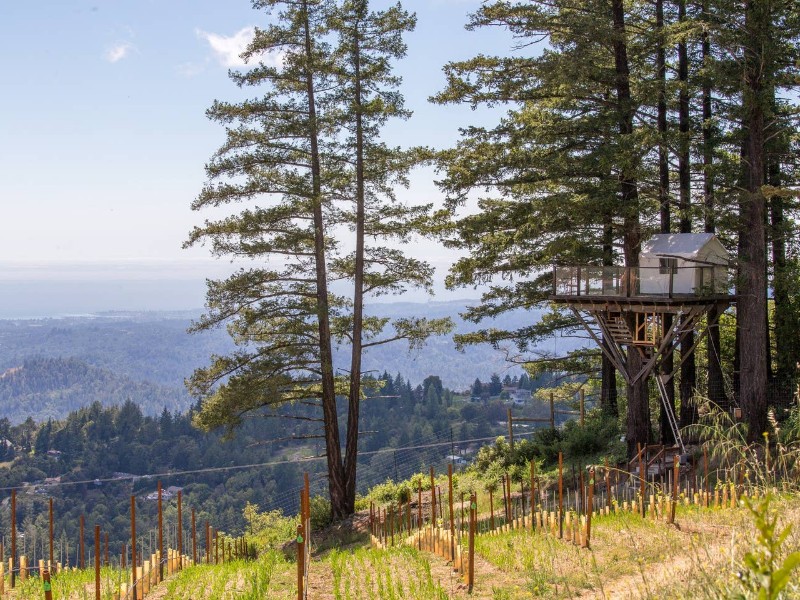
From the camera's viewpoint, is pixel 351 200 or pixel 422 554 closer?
pixel 422 554

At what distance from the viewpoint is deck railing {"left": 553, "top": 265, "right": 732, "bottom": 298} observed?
17.2 m

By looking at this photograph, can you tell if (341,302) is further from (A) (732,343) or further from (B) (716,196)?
(A) (732,343)

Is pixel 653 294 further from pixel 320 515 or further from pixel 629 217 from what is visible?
pixel 320 515

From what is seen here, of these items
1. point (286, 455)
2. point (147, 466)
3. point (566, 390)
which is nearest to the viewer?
point (566, 390)

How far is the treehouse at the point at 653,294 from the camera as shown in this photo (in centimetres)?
1723

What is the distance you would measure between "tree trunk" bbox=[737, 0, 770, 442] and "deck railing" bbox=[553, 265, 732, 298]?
2.83 feet

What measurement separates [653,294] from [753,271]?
2318 mm

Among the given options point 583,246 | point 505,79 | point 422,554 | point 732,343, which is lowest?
point 422,554

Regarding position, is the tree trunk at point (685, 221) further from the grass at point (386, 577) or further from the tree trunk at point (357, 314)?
the grass at point (386, 577)

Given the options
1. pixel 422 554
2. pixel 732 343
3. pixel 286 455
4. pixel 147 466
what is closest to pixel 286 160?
pixel 422 554

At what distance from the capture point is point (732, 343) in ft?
76.6

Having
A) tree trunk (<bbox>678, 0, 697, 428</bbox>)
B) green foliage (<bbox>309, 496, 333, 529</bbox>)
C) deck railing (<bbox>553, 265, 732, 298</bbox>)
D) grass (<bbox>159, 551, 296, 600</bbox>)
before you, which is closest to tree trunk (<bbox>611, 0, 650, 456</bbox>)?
deck railing (<bbox>553, 265, 732, 298</bbox>)

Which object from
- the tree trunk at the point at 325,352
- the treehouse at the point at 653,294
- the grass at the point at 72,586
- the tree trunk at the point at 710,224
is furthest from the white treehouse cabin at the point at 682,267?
the grass at the point at 72,586

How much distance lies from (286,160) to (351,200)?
2.01 meters
